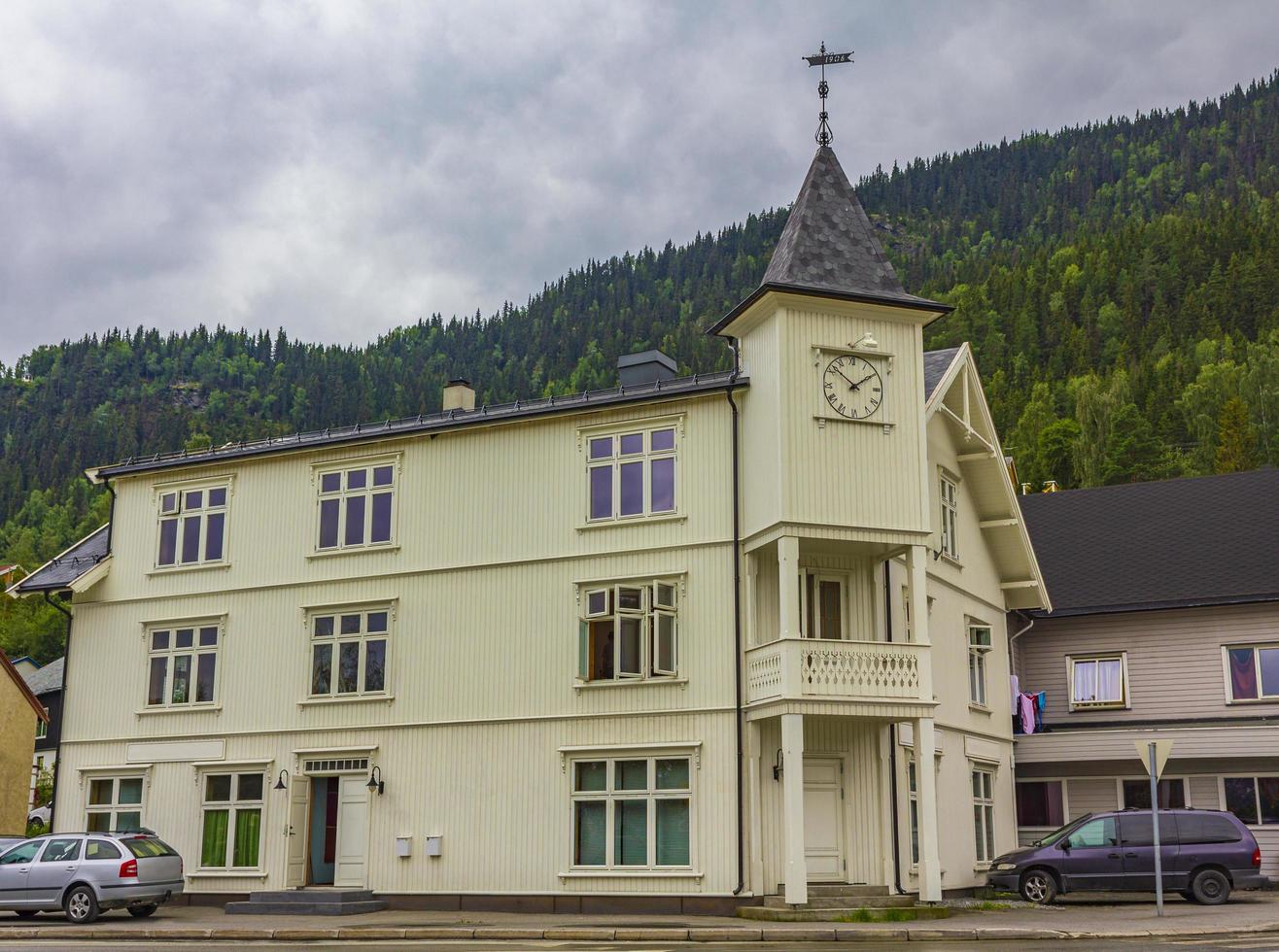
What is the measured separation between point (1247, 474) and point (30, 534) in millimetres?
145462

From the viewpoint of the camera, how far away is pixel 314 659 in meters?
29.2

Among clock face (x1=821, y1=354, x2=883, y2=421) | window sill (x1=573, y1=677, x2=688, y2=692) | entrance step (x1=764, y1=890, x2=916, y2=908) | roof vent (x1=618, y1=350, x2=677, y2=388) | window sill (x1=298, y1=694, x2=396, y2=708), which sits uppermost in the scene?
roof vent (x1=618, y1=350, x2=677, y2=388)

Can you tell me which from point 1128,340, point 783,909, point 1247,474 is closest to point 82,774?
point 783,909

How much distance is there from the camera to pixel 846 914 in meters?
22.5

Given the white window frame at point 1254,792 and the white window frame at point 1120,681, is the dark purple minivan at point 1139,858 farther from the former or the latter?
the white window frame at point 1120,681

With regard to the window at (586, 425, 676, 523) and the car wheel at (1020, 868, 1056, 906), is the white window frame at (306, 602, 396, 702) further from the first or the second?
the car wheel at (1020, 868, 1056, 906)

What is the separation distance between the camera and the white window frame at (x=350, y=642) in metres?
28.4

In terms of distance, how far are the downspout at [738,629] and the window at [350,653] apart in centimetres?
746

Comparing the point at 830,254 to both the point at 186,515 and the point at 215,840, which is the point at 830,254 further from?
the point at 215,840

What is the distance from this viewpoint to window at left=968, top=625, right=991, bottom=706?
31.3 metres

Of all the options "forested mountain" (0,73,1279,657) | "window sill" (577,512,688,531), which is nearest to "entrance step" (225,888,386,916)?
"window sill" (577,512,688,531)

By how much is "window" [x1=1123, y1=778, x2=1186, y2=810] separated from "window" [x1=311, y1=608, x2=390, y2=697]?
17257 millimetres

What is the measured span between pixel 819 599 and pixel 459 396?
10.6m

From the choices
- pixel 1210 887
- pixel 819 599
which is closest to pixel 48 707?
pixel 819 599
